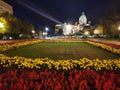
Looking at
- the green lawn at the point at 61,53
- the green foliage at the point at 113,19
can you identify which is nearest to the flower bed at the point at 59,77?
the green lawn at the point at 61,53

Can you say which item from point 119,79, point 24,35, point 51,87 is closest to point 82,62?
point 119,79

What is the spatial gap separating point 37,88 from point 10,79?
42.0 inches

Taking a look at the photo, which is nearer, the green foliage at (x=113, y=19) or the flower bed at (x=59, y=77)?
the flower bed at (x=59, y=77)

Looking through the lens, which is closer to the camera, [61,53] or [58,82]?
[58,82]

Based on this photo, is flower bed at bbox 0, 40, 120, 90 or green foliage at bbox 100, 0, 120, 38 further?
green foliage at bbox 100, 0, 120, 38

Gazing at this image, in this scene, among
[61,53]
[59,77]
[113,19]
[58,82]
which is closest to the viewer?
[58,82]

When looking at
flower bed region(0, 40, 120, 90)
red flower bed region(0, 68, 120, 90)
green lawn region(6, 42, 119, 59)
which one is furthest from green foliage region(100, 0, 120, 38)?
red flower bed region(0, 68, 120, 90)

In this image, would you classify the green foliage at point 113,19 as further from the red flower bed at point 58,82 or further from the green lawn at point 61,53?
the red flower bed at point 58,82

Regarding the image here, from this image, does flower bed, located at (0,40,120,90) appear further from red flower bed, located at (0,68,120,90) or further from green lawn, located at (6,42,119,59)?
green lawn, located at (6,42,119,59)

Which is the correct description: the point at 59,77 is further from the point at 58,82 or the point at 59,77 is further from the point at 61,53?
the point at 61,53

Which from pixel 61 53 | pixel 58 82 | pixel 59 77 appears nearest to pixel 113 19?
pixel 61 53

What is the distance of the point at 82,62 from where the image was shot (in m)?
8.59

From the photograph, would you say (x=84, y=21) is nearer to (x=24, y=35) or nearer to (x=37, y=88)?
(x=24, y=35)

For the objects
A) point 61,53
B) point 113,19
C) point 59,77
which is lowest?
point 61,53
